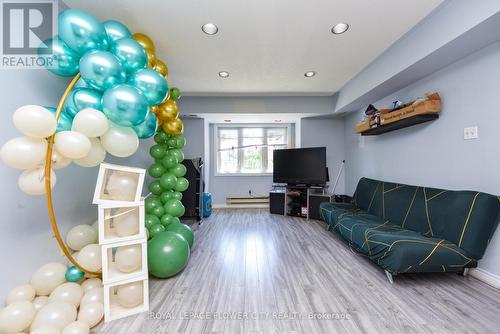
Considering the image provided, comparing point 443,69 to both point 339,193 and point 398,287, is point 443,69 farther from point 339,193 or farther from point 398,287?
point 339,193

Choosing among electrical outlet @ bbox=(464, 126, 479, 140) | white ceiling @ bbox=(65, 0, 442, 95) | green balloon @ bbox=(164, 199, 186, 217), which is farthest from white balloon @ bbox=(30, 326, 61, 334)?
electrical outlet @ bbox=(464, 126, 479, 140)

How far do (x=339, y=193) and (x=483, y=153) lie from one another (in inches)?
111

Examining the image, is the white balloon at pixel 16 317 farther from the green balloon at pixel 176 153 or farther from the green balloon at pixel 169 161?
the green balloon at pixel 176 153

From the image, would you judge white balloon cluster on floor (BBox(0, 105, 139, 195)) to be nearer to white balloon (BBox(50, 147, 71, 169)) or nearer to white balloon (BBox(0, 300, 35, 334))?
white balloon (BBox(50, 147, 71, 169))

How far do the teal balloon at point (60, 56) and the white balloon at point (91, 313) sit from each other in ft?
5.39

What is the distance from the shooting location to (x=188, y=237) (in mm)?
2352

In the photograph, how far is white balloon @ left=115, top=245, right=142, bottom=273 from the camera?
1459 millimetres

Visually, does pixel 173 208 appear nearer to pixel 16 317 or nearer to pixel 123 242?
pixel 123 242

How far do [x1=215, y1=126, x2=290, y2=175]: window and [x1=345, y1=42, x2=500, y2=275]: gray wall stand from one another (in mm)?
2790

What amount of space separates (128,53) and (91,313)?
1.82 meters

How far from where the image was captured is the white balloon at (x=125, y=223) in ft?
4.88

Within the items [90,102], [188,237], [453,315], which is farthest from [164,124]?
[453,315]

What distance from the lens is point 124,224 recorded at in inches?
58.7

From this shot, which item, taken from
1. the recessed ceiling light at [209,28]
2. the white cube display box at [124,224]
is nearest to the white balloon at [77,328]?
the white cube display box at [124,224]
